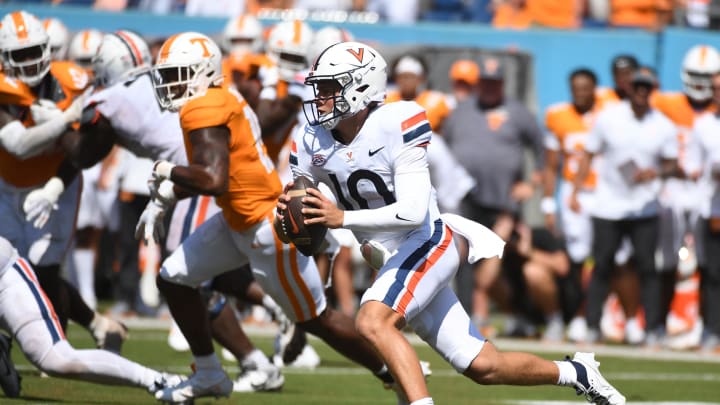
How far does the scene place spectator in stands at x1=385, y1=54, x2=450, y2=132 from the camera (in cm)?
1030

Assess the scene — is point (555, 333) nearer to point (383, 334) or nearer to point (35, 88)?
point (35, 88)

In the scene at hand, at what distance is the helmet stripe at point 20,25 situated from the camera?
23.1ft

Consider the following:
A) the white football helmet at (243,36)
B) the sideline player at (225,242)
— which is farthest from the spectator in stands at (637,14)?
the sideline player at (225,242)

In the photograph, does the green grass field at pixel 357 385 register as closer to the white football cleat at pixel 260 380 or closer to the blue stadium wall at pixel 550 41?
the white football cleat at pixel 260 380

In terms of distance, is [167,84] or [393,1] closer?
[167,84]

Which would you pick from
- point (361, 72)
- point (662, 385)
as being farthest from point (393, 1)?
point (361, 72)

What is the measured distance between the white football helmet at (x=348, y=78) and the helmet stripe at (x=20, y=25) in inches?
89.8

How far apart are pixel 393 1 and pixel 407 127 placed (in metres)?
7.77

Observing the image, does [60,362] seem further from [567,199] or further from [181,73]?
[567,199]

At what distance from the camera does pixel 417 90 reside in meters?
10.5

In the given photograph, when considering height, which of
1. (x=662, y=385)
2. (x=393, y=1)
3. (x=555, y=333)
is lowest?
(x=555, y=333)

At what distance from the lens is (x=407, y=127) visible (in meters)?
5.25

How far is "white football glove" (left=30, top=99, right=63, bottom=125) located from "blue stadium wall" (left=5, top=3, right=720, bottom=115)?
16.4 ft

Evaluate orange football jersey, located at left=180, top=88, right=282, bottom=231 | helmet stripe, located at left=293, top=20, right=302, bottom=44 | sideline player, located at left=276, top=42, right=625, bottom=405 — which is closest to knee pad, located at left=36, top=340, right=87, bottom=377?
orange football jersey, located at left=180, top=88, right=282, bottom=231
